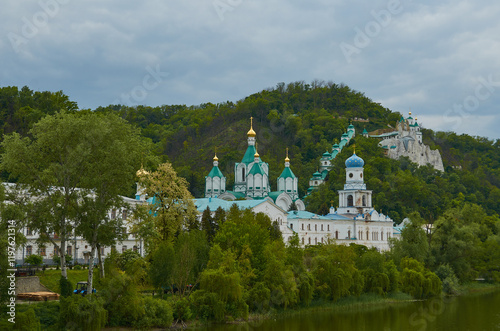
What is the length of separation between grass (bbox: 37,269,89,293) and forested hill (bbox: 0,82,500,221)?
24.0 meters

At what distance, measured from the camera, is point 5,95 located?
178 ft

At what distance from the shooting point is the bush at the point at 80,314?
22.9 meters

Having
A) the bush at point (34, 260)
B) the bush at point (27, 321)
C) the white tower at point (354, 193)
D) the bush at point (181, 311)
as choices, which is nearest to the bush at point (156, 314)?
the bush at point (181, 311)

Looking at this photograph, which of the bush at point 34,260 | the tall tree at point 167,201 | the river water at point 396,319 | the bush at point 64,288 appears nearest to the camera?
the bush at point 64,288

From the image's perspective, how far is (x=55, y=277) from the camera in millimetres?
→ 29641

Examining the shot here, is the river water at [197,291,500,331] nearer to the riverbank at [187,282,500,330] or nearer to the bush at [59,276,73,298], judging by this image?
the riverbank at [187,282,500,330]

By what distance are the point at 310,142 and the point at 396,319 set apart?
74.5 meters

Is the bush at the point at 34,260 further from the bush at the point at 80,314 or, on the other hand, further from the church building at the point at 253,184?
the church building at the point at 253,184

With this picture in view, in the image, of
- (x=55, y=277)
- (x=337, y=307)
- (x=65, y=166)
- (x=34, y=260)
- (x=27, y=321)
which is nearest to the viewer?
(x=27, y=321)

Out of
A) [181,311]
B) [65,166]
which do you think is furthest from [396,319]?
[65,166]

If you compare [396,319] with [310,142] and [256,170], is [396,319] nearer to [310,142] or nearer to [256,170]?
[256,170]

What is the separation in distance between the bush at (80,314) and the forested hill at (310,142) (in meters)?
32.1

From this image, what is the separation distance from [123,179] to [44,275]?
24.3ft

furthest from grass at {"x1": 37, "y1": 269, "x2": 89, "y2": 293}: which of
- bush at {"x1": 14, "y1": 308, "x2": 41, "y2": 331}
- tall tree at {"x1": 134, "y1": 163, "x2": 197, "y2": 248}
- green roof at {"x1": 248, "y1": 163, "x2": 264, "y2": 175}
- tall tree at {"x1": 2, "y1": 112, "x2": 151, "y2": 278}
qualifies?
green roof at {"x1": 248, "y1": 163, "x2": 264, "y2": 175}
